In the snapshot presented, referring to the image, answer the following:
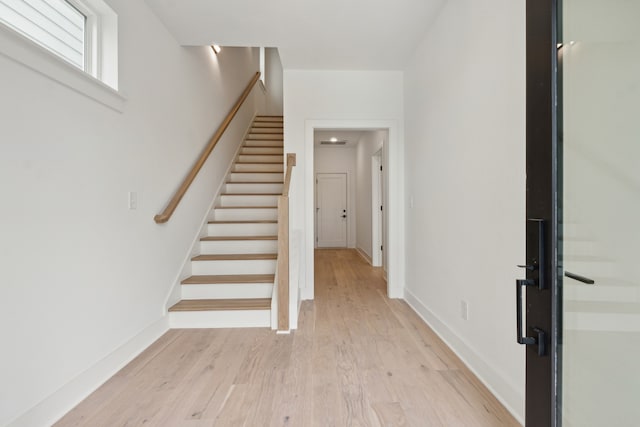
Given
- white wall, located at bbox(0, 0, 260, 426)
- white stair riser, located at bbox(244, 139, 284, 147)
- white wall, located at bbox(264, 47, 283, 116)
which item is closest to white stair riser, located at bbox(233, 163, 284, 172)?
white stair riser, located at bbox(244, 139, 284, 147)

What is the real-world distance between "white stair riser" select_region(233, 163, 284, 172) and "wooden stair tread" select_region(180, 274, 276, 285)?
198 centimetres

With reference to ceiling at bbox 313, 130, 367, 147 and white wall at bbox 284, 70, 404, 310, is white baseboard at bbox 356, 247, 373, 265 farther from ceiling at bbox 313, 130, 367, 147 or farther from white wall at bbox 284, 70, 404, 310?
ceiling at bbox 313, 130, 367, 147

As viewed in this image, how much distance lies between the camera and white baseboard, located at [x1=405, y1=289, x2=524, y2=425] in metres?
1.50

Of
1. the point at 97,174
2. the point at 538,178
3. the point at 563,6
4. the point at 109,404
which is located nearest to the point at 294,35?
the point at 97,174

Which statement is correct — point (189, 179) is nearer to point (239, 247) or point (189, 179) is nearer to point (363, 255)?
A: point (239, 247)

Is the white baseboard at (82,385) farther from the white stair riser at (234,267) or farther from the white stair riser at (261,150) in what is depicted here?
the white stair riser at (261,150)

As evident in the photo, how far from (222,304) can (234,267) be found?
1.53 ft

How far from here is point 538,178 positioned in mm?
1021

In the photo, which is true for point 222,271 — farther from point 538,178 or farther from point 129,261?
point 538,178

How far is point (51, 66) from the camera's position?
1.49 metres
